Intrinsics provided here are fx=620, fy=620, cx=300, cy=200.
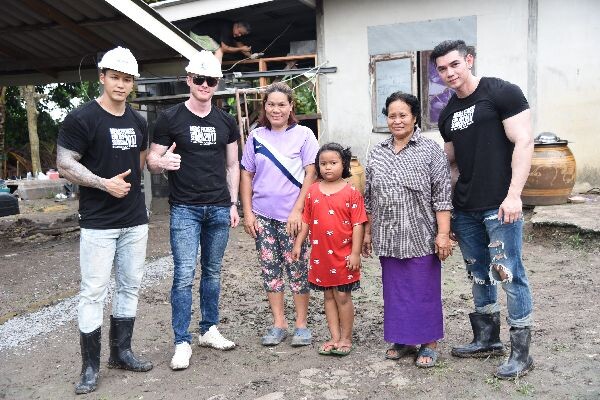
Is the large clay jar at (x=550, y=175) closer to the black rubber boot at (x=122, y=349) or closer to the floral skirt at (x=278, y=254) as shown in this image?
the floral skirt at (x=278, y=254)

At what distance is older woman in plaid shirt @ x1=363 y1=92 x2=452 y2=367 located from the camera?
12.1ft

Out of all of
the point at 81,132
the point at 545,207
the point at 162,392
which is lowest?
the point at 162,392

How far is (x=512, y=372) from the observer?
3.55 metres

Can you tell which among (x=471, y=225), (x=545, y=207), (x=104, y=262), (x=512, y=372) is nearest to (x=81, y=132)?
(x=104, y=262)

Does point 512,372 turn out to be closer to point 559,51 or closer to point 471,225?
point 471,225

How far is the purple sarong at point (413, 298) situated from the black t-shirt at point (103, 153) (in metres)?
1.62

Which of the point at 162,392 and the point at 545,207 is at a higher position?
the point at 545,207

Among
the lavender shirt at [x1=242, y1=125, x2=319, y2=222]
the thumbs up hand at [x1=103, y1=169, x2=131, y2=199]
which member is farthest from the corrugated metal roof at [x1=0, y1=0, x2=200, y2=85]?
the thumbs up hand at [x1=103, y1=169, x2=131, y2=199]

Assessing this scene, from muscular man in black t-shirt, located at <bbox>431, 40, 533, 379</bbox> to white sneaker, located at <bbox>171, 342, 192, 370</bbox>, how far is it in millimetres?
1904

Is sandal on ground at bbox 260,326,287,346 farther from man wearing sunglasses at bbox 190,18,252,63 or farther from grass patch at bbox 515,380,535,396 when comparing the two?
man wearing sunglasses at bbox 190,18,252,63

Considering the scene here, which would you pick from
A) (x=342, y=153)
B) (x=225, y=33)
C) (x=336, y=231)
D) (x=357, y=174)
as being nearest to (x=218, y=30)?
(x=225, y=33)

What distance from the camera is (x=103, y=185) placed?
3.49 meters

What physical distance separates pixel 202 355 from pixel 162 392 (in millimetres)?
591

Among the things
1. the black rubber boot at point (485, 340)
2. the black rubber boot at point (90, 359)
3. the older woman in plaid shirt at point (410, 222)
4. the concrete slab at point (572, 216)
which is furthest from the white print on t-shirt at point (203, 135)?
the concrete slab at point (572, 216)
